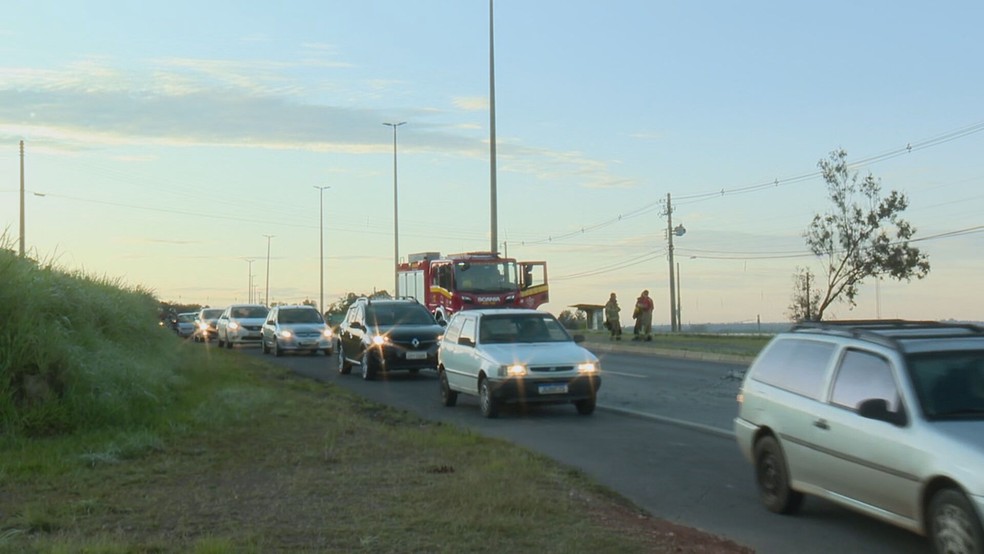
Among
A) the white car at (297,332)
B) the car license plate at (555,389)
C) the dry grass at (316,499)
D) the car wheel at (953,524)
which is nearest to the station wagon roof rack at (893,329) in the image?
the car wheel at (953,524)

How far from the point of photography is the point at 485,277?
39.2 metres

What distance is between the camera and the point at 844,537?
8.73m

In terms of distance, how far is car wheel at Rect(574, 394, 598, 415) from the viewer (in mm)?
17684

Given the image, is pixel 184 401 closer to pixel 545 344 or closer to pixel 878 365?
pixel 545 344

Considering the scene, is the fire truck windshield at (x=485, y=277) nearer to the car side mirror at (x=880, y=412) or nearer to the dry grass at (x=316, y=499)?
the dry grass at (x=316, y=499)

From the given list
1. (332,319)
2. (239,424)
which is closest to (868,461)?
(239,424)

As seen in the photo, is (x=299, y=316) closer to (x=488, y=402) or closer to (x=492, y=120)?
(x=492, y=120)

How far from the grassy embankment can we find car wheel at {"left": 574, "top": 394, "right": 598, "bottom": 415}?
8.37 ft

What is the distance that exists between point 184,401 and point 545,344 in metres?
5.51

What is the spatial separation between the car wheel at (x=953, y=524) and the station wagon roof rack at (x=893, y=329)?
1355 millimetres

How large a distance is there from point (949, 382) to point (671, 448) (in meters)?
5.91

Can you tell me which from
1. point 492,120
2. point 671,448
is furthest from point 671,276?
point 671,448

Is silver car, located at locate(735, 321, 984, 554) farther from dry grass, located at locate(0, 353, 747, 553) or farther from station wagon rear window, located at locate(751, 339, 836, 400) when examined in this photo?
dry grass, located at locate(0, 353, 747, 553)

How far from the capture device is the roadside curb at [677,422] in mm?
15227
